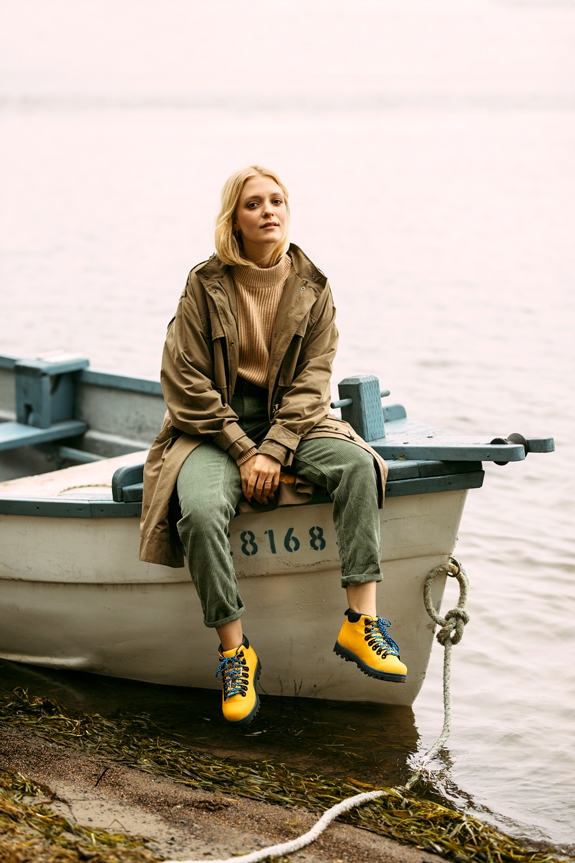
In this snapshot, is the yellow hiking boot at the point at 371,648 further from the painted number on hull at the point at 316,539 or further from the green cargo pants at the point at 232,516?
the painted number on hull at the point at 316,539

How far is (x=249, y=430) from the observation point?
3.77 metres

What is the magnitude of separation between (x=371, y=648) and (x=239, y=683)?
46 cm

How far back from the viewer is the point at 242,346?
3684 millimetres

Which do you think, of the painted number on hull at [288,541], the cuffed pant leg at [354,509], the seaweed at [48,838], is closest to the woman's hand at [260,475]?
the cuffed pant leg at [354,509]

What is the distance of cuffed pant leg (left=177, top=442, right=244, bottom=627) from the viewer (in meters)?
3.40

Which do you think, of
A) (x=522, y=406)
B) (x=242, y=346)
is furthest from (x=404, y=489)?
(x=522, y=406)

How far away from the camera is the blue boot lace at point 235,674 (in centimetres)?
344

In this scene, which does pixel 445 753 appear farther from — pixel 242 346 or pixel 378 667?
pixel 242 346

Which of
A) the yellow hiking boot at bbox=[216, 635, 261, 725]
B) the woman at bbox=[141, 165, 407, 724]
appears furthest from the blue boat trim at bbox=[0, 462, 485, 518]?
the yellow hiking boot at bbox=[216, 635, 261, 725]

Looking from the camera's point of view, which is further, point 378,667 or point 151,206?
point 151,206

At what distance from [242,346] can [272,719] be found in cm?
153

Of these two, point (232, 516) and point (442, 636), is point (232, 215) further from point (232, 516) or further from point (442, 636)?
point (442, 636)

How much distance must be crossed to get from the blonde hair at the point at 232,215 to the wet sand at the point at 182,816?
1799 mm

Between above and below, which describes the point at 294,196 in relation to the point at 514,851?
above
